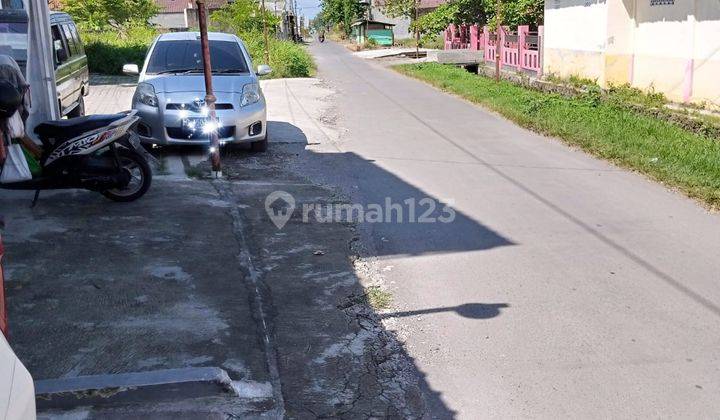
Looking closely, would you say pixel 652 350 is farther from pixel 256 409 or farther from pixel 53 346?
pixel 53 346

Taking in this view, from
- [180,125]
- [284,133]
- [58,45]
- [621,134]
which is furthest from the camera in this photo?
[284,133]

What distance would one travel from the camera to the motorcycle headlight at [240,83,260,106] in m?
10.4

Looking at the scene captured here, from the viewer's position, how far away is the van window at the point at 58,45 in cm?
1197

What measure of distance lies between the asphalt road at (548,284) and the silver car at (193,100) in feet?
3.89

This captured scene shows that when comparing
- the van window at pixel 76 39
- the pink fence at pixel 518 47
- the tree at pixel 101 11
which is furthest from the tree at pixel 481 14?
the van window at pixel 76 39

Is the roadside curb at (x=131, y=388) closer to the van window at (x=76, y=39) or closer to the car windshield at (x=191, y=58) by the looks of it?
the car windshield at (x=191, y=58)

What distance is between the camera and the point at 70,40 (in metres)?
13.2

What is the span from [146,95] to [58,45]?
3022mm

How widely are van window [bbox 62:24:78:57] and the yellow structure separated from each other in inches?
450

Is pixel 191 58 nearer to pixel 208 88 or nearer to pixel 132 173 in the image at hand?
pixel 208 88

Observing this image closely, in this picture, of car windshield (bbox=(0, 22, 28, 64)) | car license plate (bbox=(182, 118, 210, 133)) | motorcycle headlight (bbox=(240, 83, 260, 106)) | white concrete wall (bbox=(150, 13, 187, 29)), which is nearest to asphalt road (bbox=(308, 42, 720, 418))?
motorcycle headlight (bbox=(240, 83, 260, 106))

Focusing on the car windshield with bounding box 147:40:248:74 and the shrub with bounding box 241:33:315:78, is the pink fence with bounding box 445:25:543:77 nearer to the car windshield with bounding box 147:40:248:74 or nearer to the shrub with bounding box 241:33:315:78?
the shrub with bounding box 241:33:315:78

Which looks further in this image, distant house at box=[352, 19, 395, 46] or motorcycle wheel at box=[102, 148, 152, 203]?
distant house at box=[352, 19, 395, 46]

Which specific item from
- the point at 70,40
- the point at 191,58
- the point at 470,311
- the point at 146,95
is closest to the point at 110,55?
the point at 70,40
